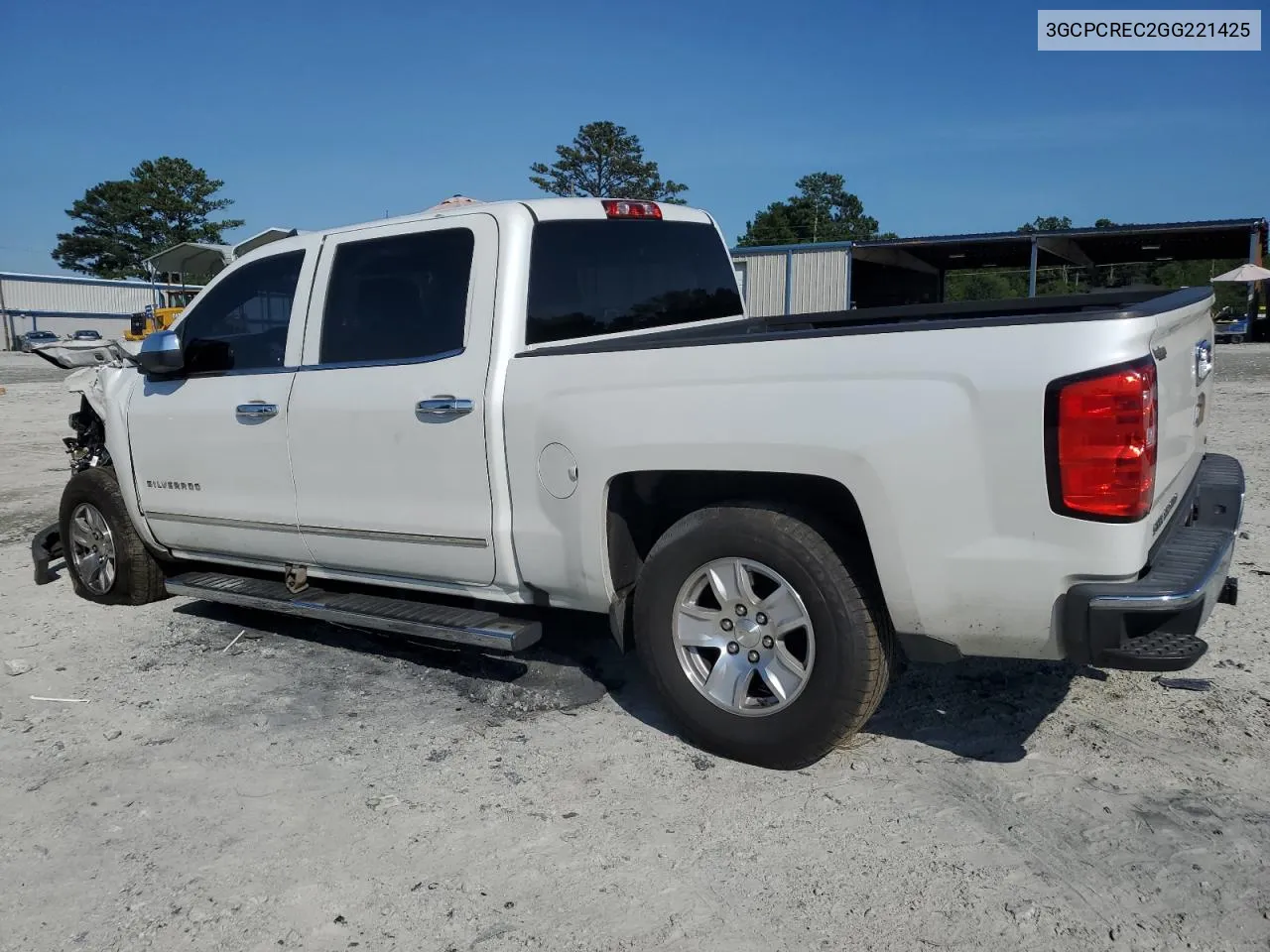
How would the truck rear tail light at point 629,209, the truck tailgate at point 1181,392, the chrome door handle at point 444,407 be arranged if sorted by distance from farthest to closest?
1. the truck rear tail light at point 629,209
2. the chrome door handle at point 444,407
3. the truck tailgate at point 1181,392

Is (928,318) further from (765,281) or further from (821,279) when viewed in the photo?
(765,281)

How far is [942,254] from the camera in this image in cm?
3278

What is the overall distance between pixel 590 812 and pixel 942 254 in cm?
3235

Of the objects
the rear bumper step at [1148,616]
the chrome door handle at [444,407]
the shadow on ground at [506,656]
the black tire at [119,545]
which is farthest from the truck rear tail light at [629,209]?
the black tire at [119,545]

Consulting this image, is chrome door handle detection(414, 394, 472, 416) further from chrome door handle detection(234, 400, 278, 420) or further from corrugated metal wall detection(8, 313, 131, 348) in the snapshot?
corrugated metal wall detection(8, 313, 131, 348)

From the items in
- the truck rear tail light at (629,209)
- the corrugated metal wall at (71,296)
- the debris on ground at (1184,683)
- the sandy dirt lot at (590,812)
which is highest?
the corrugated metal wall at (71,296)

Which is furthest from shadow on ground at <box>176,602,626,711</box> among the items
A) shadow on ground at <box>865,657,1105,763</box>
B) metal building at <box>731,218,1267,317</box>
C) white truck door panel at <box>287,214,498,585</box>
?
metal building at <box>731,218,1267,317</box>

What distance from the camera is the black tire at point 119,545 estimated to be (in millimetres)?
5340

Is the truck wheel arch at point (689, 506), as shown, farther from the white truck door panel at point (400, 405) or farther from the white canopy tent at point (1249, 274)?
the white canopy tent at point (1249, 274)

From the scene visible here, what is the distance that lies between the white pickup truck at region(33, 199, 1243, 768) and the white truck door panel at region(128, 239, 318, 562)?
0.06ft

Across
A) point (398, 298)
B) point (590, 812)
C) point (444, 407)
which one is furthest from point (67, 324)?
point (590, 812)

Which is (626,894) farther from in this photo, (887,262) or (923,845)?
(887,262)

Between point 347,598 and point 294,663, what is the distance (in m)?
0.47

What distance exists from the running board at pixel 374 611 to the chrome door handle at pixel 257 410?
0.81m
